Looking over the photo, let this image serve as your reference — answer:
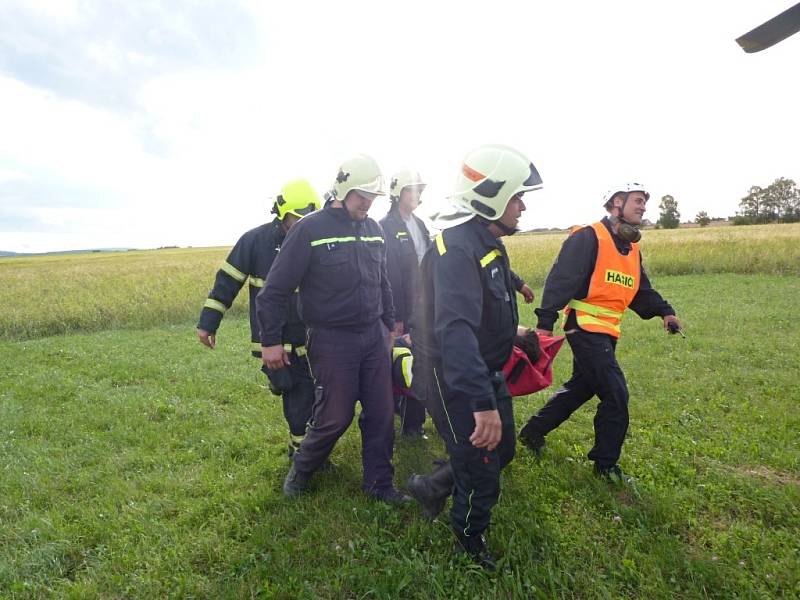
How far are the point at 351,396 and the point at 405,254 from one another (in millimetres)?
1840

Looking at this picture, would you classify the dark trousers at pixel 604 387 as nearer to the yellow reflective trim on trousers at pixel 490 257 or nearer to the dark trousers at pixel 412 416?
the yellow reflective trim on trousers at pixel 490 257

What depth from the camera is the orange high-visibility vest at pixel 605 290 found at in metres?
3.59

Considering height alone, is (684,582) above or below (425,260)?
below

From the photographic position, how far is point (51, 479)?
4.09 m

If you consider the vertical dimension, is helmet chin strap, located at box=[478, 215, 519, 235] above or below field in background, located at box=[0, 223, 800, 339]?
above

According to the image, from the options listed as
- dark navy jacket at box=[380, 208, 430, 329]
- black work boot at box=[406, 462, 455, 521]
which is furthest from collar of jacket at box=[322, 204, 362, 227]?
black work boot at box=[406, 462, 455, 521]

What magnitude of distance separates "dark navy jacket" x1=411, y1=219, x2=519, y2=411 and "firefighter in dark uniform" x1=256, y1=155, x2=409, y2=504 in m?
0.74

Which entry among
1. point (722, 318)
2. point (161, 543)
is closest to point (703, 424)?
point (161, 543)

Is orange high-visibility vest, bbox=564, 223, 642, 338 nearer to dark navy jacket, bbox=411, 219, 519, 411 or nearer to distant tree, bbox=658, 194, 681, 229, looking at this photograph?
dark navy jacket, bbox=411, 219, 519, 411

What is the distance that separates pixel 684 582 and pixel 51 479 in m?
4.67

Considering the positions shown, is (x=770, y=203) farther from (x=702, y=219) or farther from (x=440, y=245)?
(x=440, y=245)

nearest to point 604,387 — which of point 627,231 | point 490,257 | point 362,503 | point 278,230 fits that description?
point 627,231

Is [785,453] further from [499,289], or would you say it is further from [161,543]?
[161,543]

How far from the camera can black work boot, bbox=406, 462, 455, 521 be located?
3102 mm
